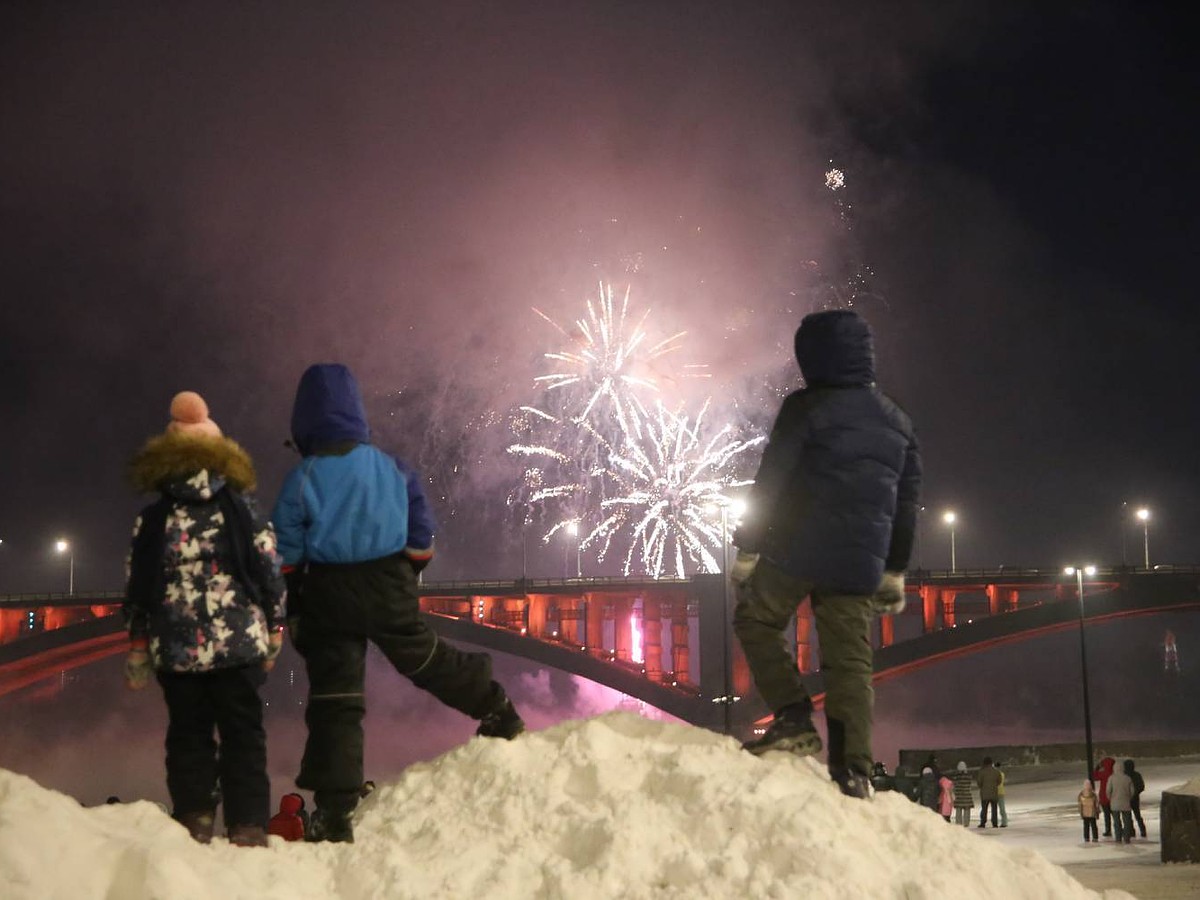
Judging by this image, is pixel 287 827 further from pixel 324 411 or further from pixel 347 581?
pixel 324 411

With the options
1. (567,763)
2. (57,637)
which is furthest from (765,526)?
(57,637)

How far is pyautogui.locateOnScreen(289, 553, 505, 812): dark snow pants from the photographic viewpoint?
5.04 meters

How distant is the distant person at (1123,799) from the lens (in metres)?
17.8

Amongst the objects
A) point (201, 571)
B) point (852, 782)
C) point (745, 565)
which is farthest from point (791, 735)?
point (201, 571)

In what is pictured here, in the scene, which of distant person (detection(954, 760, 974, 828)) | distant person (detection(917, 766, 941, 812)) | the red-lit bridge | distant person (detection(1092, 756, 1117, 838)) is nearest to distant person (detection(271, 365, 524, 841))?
distant person (detection(1092, 756, 1117, 838))

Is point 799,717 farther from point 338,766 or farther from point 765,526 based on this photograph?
point 338,766

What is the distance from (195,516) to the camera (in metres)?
5.07

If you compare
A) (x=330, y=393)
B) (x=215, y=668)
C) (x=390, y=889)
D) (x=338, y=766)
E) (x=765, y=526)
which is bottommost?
(x=390, y=889)

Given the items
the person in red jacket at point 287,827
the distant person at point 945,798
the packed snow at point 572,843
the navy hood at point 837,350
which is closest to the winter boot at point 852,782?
the packed snow at point 572,843

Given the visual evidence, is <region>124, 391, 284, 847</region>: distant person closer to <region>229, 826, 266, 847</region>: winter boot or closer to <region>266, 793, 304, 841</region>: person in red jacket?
<region>229, 826, 266, 847</region>: winter boot

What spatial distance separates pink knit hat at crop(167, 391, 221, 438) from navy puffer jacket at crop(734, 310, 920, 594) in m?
2.34

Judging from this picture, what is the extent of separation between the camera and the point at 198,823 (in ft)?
15.8

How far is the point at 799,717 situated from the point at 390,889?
2.01 m

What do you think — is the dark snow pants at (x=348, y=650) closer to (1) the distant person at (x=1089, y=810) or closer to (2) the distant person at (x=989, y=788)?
(1) the distant person at (x=1089, y=810)
